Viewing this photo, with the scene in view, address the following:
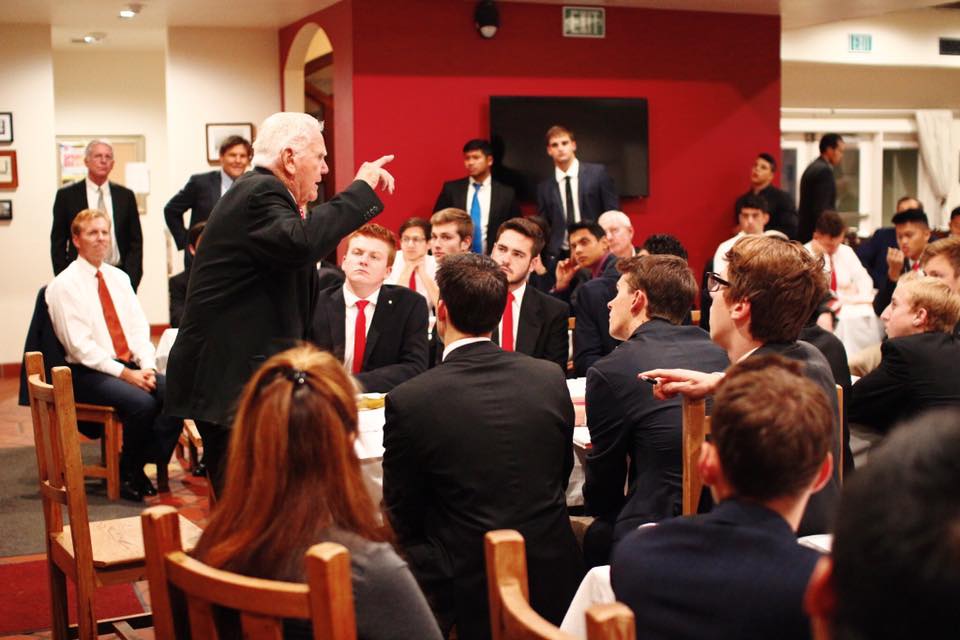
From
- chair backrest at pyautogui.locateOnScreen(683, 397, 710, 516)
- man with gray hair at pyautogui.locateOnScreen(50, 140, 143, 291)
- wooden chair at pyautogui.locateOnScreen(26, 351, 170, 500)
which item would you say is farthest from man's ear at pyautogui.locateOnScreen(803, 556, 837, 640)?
man with gray hair at pyautogui.locateOnScreen(50, 140, 143, 291)

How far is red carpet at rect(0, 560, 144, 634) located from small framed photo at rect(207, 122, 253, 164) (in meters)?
5.64

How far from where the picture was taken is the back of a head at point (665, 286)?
301 centimetres

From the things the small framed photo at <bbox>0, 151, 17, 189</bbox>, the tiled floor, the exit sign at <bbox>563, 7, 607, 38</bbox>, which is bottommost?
the tiled floor

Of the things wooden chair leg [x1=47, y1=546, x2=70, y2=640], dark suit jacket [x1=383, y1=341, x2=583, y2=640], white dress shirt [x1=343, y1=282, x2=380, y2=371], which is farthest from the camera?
white dress shirt [x1=343, y1=282, x2=380, y2=371]

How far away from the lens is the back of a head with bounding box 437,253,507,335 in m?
2.73

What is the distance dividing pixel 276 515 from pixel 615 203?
21.5 feet

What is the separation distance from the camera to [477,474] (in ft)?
8.27

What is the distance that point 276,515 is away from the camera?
1.63 m

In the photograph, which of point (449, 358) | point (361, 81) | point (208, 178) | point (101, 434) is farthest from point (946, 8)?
point (449, 358)

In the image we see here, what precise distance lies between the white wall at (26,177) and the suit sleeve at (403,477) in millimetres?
7635

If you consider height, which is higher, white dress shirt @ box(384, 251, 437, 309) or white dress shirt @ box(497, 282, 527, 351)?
white dress shirt @ box(384, 251, 437, 309)

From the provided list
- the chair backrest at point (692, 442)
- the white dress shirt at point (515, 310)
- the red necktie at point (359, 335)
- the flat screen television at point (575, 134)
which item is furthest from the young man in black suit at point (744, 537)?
the flat screen television at point (575, 134)

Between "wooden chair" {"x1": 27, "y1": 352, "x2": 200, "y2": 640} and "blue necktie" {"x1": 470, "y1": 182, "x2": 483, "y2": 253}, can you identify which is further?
"blue necktie" {"x1": 470, "y1": 182, "x2": 483, "y2": 253}

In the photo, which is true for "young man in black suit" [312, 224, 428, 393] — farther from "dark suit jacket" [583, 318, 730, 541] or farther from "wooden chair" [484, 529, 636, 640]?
"wooden chair" [484, 529, 636, 640]
